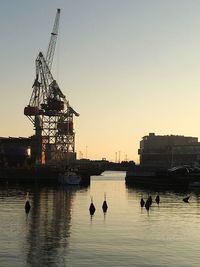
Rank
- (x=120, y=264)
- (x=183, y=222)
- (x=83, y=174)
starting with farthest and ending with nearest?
(x=83, y=174) < (x=183, y=222) < (x=120, y=264)

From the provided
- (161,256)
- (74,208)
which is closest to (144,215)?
(74,208)

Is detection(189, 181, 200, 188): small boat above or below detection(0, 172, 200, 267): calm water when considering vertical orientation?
above

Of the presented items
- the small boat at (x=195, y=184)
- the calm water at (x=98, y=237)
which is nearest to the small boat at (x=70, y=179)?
the small boat at (x=195, y=184)

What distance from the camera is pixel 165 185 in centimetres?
18200

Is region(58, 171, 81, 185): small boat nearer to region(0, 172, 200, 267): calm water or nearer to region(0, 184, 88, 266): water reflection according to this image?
region(0, 184, 88, 266): water reflection

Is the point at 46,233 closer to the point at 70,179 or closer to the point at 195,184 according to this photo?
the point at 195,184

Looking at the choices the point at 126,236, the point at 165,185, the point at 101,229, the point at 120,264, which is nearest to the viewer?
the point at 120,264

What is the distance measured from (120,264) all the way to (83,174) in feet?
493

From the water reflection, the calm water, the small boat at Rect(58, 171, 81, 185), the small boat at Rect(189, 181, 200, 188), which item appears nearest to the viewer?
the calm water

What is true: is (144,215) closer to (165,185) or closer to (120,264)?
(120,264)

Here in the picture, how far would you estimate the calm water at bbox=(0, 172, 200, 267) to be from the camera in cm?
4975

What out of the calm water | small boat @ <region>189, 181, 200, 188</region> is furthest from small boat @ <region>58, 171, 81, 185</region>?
the calm water

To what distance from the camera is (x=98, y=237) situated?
6216 cm

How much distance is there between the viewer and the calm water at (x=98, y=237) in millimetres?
49750
